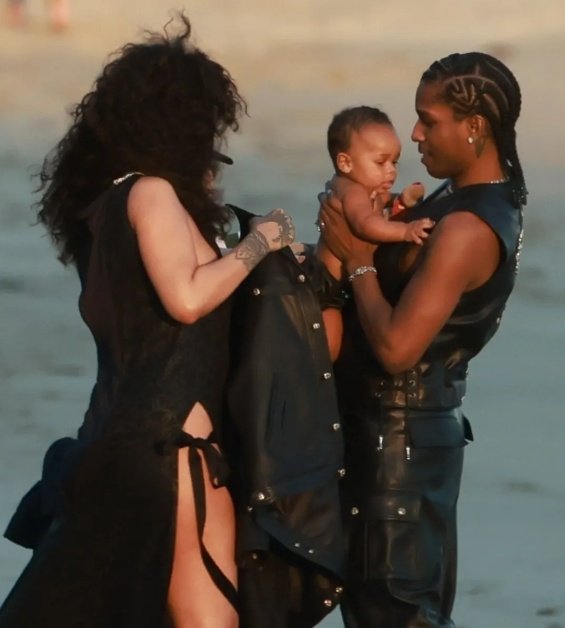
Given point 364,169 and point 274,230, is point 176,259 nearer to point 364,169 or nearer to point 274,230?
point 274,230

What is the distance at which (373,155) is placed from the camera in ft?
13.9

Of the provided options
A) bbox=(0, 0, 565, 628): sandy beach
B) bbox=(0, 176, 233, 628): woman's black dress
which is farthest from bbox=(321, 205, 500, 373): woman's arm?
bbox=(0, 0, 565, 628): sandy beach

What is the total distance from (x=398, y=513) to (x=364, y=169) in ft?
2.41

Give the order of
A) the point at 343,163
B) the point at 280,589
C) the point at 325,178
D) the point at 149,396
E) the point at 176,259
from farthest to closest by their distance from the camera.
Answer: the point at 325,178, the point at 343,163, the point at 280,589, the point at 149,396, the point at 176,259

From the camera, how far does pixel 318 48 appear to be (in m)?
16.7

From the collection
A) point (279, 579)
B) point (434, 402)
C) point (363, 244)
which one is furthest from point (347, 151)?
point (279, 579)

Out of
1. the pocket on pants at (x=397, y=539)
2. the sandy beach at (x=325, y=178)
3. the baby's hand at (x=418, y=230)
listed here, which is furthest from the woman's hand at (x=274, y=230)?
the sandy beach at (x=325, y=178)

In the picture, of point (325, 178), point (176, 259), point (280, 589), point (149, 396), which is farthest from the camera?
point (325, 178)

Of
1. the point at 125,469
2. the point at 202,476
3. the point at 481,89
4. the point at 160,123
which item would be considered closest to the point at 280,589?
the point at 202,476

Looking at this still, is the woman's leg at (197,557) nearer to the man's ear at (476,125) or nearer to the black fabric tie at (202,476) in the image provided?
the black fabric tie at (202,476)

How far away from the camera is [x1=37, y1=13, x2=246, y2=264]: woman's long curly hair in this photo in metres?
4.07

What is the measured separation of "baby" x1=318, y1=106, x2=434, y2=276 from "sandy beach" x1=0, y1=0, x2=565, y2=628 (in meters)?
2.12

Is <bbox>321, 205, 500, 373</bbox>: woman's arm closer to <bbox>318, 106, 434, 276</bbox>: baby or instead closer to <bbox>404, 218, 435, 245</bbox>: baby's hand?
<bbox>404, 218, 435, 245</bbox>: baby's hand

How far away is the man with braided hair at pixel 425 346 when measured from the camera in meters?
4.07
